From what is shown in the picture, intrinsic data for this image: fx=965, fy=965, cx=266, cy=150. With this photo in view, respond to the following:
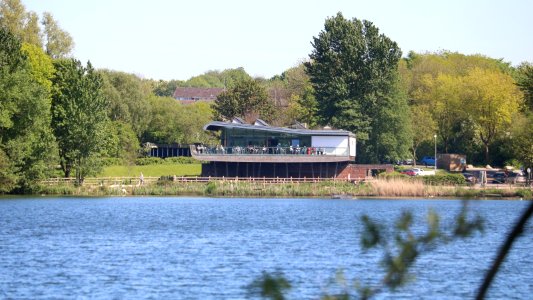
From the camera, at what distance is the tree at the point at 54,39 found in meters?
97.6

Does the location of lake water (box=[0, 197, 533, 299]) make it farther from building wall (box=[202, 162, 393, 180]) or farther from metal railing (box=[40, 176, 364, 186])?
building wall (box=[202, 162, 393, 180])

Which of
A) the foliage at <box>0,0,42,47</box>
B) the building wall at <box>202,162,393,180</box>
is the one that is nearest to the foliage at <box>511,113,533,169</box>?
the building wall at <box>202,162,393,180</box>

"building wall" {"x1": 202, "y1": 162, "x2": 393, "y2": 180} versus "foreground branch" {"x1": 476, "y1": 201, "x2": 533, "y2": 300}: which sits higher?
"building wall" {"x1": 202, "y1": 162, "x2": 393, "y2": 180}

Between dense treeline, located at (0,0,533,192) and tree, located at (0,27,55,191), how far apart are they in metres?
0.07

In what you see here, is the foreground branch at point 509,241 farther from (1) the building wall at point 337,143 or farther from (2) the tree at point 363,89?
(2) the tree at point 363,89

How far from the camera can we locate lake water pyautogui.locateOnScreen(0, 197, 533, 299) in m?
25.9

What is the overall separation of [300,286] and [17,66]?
46055 millimetres

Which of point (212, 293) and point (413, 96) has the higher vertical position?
point (413, 96)

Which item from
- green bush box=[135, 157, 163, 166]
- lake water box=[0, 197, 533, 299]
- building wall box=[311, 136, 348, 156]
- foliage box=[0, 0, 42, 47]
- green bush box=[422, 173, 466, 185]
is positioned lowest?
lake water box=[0, 197, 533, 299]

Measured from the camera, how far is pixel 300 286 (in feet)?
85.3

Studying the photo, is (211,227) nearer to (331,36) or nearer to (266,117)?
(331,36)

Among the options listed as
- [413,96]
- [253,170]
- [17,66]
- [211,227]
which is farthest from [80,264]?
[413,96]

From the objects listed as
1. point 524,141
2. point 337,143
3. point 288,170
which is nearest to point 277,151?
point 288,170

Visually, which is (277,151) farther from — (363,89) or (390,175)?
(363,89)
